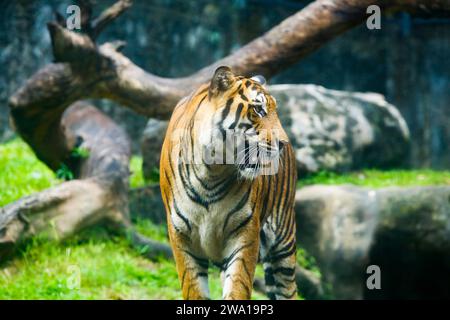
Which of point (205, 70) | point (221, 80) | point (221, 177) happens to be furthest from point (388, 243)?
point (221, 80)

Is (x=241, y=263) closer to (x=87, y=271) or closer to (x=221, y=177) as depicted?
(x=221, y=177)

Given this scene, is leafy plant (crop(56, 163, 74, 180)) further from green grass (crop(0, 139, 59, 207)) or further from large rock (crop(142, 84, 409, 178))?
large rock (crop(142, 84, 409, 178))

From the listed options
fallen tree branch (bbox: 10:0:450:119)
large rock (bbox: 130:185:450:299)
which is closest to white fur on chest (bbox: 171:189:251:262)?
fallen tree branch (bbox: 10:0:450:119)

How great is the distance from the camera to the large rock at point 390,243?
23.4 ft

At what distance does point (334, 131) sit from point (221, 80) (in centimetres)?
510

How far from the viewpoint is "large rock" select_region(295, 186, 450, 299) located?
7.14m

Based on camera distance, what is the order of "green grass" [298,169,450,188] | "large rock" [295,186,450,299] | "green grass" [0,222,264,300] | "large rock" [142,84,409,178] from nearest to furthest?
"green grass" [0,222,264,300], "large rock" [295,186,450,299], "green grass" [298,169,450,188], "large rock" [142,84,409,178]

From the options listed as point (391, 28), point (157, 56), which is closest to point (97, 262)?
point (157, 56)

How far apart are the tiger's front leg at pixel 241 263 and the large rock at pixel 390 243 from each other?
3416 millimetres

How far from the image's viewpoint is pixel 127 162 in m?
7.55

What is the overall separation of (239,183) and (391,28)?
7.59 m

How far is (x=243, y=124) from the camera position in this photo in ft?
12.3
